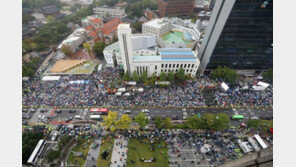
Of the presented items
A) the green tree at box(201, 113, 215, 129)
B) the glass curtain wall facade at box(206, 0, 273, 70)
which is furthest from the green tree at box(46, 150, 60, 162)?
the glass curtain wall facade at box(206, 0, 273, 70)

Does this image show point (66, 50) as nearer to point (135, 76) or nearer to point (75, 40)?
point (75, 40)

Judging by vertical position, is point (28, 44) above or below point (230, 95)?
above

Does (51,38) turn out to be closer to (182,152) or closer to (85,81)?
(85,81)

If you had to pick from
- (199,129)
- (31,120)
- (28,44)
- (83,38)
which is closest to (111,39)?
(83,38)

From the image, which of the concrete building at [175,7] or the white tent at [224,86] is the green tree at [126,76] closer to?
the white tent at [224,86]

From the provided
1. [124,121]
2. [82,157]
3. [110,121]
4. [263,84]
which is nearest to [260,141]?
[263,84]
